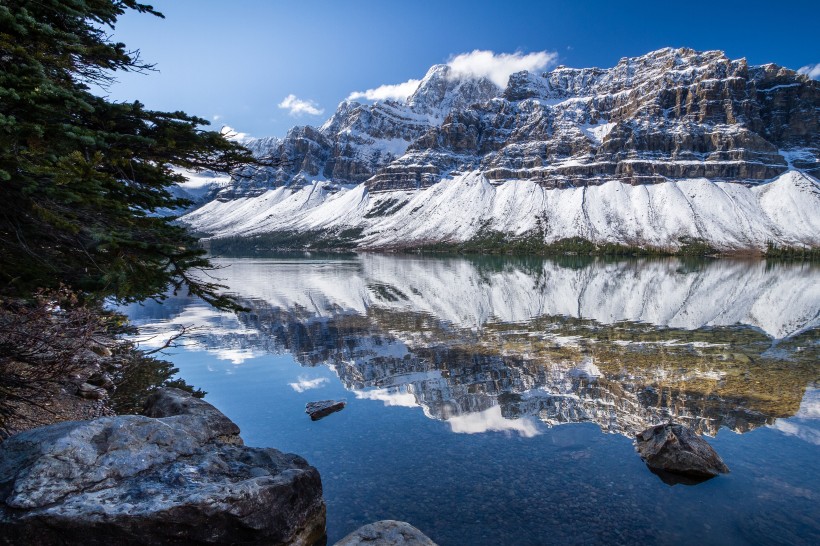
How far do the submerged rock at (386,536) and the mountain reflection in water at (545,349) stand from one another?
371 inches

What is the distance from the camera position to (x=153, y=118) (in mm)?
12055

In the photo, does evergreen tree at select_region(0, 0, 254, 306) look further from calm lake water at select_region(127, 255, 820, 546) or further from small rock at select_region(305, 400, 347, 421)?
small rock at select_region(305, 400, 347, 421)

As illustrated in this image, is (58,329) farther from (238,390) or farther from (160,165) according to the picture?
(238,390)

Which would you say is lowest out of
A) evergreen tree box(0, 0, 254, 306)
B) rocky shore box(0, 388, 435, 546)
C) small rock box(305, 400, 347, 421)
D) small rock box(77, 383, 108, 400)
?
small rock box(305, 400, 347, 421)

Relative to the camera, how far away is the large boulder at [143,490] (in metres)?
8.39

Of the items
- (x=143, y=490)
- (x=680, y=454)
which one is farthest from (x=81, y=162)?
(x=680, y=454)

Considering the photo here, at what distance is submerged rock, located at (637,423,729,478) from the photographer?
15320mm

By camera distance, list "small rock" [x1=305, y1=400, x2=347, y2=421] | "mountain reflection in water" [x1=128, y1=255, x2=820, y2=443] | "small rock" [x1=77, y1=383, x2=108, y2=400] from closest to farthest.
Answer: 1. "small rock" [x1=77, y1=383, x2=108, y2=400]
2. "small rock" [x1=305, y1=400, x2=347, y2=421]
3. "mountain reflection in water" [x1=128, y1=255, x2=820, y2=443]

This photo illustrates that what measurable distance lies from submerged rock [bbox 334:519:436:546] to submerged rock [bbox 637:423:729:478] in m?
9.94

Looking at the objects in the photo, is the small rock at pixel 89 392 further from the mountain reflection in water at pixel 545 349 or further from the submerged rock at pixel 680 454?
the submerged rock at pixel 680 454

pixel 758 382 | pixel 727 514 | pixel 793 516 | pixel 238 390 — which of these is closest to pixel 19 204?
pixel 238 390

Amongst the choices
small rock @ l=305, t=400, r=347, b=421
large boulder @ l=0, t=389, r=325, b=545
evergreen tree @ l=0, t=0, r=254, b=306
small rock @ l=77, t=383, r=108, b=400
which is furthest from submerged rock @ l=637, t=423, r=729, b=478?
small rock @ l=77, t=383, r=108, b=400

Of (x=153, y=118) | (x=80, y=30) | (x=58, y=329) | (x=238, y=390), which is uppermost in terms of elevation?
(x=80, y=30)

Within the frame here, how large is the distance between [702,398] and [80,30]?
95.8ft
